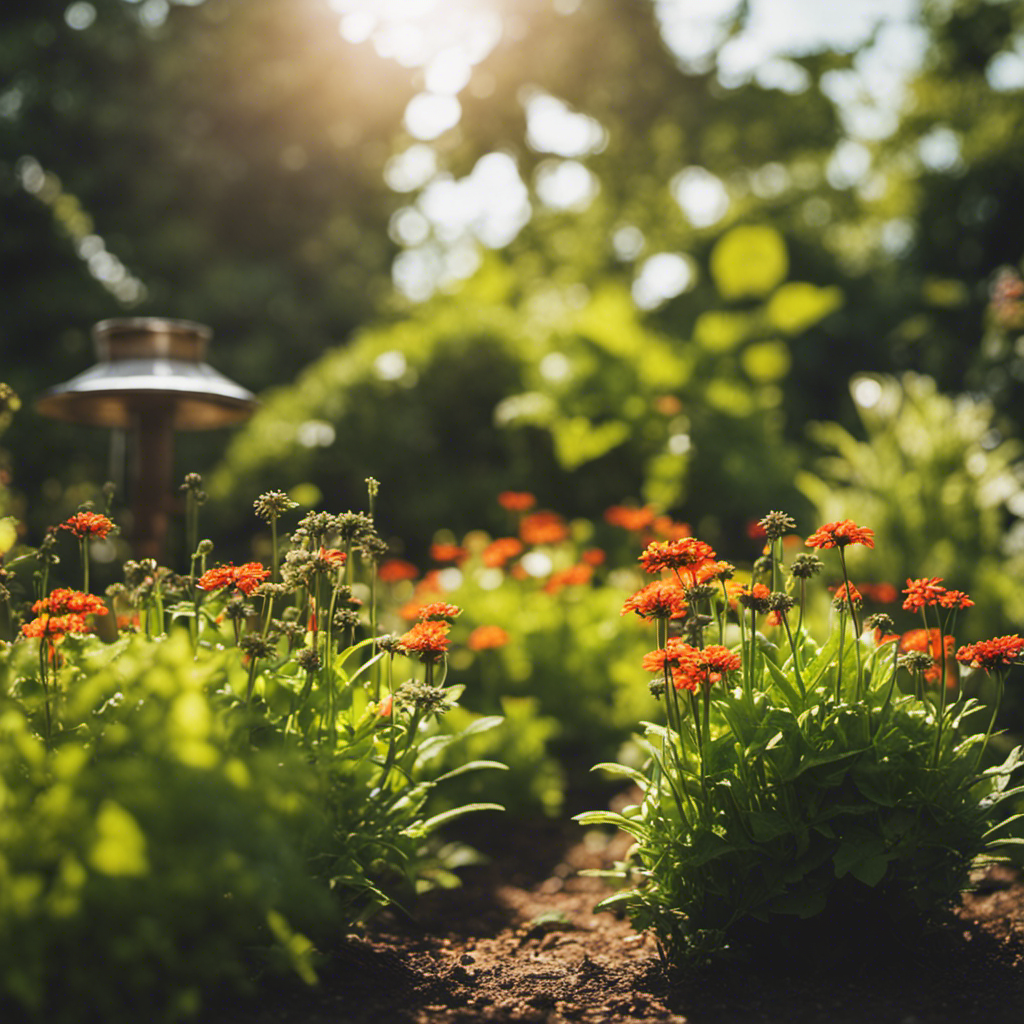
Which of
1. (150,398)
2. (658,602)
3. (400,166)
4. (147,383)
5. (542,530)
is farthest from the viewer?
(400,166)

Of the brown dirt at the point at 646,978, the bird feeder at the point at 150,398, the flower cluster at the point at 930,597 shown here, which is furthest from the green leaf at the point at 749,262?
the flower cluster at the point at 930,597

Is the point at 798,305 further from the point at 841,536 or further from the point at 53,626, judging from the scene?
the point at 53,626

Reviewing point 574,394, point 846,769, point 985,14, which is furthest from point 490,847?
point 985,14

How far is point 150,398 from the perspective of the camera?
362 centimetres

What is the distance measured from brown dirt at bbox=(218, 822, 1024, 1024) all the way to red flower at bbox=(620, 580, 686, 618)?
84 centimetres

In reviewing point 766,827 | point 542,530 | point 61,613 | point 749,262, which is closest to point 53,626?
point 61,613

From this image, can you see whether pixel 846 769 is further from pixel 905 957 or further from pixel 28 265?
pixel 28 265

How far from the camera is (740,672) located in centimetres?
210

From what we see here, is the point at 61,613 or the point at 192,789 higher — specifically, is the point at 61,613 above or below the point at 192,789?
above

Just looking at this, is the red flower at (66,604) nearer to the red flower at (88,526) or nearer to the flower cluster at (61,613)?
the flower cluster at (61,613)

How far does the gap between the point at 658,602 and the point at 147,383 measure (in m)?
2.47

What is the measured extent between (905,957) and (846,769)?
55 cm

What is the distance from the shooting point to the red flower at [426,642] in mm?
1896

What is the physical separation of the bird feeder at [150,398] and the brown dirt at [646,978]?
2263mm
